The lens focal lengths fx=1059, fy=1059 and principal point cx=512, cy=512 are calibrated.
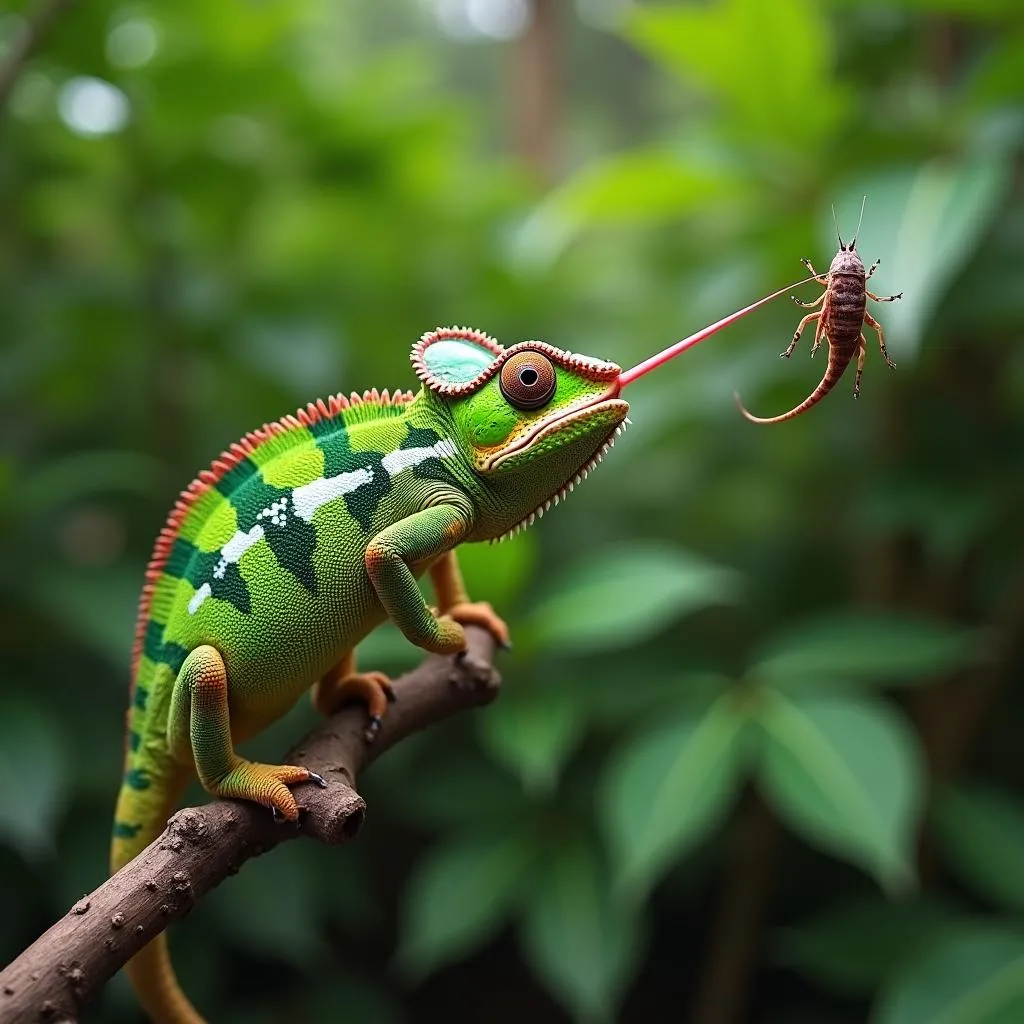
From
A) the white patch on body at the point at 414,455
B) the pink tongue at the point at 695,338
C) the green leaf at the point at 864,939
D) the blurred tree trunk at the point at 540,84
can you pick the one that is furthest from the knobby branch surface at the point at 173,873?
the blurred tree trunk at the point at 540,84

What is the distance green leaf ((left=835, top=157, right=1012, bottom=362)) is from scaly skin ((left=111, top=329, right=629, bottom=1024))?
0.55 metres

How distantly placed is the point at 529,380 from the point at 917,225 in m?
0.86

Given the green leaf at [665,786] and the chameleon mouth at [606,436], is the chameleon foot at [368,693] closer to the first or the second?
the chameleon mouth at [606,436]

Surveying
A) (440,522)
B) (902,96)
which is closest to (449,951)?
(440,522)

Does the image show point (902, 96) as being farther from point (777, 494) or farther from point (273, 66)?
point (273, 66)

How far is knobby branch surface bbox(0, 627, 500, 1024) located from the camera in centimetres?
57

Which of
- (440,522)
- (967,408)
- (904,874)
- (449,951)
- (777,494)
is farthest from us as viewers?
(777,494)

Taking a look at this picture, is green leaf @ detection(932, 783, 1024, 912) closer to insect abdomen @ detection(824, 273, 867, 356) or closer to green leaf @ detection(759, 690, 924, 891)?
green leaf @ detection(759, 690, 924, 891)

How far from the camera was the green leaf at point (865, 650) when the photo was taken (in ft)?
5.45

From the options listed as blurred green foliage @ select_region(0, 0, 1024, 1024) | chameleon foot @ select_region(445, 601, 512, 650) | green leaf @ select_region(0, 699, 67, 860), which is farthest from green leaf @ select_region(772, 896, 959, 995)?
green leaf @ select_region(0, 699, 67, 860)

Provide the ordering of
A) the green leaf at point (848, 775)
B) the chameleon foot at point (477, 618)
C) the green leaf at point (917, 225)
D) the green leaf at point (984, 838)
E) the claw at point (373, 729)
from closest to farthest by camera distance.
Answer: the claw at point (373, 729) < the chameleon foot at point (477, 618) < the green leaf at point (917, 225) < the green leaf at point (848, 775) < the green leaf at point (984, 838)

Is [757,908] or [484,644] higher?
[484,644]

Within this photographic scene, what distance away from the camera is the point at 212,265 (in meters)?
2.14

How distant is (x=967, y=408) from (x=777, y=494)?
21.2 inches
